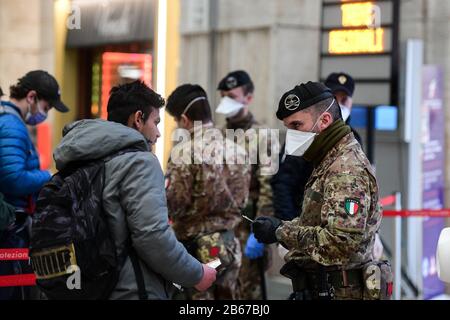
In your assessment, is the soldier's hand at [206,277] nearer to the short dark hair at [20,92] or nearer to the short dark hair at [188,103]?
the short dark hair at [188,103]

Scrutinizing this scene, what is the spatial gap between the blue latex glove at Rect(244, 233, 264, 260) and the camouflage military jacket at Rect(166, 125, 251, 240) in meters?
0.35

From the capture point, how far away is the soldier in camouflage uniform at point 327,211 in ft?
11.8

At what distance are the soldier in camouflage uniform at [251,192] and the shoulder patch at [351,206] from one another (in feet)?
7.15

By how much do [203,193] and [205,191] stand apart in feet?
0.06

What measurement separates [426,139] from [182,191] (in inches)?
134

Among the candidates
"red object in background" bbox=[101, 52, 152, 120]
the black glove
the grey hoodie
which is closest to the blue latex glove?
the black glove

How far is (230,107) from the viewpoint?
250 inches

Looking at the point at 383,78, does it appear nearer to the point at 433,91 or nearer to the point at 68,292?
the point at 433,91

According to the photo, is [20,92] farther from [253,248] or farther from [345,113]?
[345,113]

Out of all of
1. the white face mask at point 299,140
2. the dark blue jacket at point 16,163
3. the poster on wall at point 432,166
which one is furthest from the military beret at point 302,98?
the poster on wall at point 432,166

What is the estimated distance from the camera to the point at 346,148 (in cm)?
377

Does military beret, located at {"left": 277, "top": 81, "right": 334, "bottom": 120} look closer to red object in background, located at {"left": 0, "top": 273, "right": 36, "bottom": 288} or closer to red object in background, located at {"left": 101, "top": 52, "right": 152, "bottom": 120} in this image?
red object in background, located at {"left": 0, "top": 273, "right": 36, "bottom": 288}
